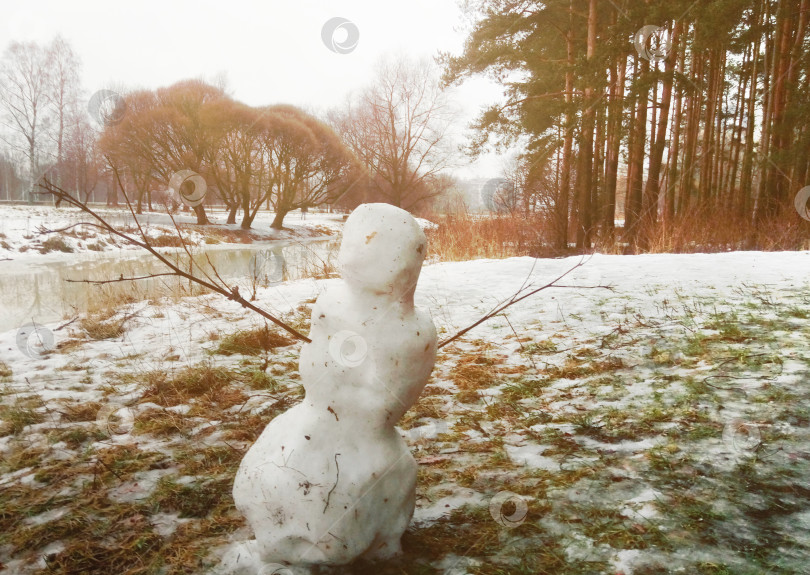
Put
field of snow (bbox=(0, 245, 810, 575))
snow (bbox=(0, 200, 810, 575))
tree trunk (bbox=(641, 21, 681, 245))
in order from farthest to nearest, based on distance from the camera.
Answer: tree trunk (bbox=(641, 21, 681, 245))
snow (bbox=(0, 200, 810, 575))
field of snow (bbox=(0, 245, 810, 575))

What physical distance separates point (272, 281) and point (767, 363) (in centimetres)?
795

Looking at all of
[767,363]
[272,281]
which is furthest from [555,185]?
[767,363]

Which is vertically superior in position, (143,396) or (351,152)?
(351,152)

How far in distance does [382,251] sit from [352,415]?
52 centimetres

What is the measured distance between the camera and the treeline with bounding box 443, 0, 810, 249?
9.37 metres

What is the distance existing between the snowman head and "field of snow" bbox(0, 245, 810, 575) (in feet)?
2.82

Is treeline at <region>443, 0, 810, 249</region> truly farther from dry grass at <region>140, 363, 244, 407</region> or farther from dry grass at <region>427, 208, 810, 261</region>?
dry grass at <region>140, 363, 244, 407</region>

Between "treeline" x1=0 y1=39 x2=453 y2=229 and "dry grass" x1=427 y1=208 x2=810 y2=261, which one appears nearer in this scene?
"dry grass" x1=427 y1=208 x2=810 y2=261

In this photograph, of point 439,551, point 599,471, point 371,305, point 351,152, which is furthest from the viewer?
point 351,152

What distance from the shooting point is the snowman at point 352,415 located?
57.4 inches

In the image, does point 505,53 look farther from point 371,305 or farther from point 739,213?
point 371,305

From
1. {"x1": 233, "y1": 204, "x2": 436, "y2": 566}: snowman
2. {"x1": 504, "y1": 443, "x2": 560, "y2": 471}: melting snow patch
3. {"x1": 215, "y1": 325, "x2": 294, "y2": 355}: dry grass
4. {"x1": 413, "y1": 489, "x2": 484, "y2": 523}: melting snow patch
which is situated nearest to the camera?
{"x1": 233, "y1": 204, "x2": 436, "y2": 566}: snowman

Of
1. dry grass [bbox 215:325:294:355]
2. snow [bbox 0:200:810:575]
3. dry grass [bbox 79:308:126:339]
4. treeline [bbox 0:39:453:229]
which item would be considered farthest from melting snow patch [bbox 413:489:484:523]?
treeline [bbox 0:39:453:229]

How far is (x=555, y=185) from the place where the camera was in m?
11.0
